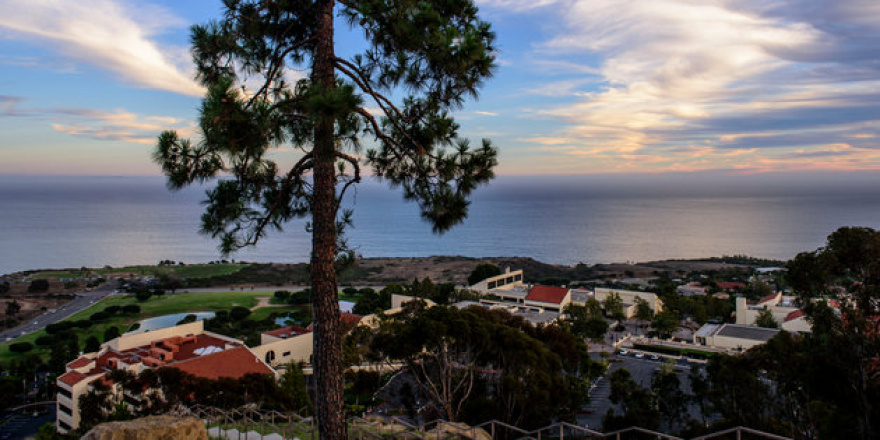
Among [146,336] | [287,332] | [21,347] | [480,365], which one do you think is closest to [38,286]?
[21,347]

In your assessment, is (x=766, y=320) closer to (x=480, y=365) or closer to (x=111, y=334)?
(x=480, y=365)

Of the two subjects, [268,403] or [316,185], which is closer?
[316,185]

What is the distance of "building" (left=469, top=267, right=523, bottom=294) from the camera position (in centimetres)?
3265

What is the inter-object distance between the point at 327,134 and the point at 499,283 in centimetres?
3123

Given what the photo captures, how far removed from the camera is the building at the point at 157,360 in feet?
47.8

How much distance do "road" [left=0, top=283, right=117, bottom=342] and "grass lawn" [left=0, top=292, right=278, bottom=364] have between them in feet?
2.92

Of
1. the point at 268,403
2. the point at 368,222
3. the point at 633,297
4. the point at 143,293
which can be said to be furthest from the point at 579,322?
the point at 368,222

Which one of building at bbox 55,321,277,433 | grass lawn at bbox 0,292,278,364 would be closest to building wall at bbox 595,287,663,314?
grass lawn at bbox 0,292,278,364

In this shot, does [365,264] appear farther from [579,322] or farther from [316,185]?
[316,185]

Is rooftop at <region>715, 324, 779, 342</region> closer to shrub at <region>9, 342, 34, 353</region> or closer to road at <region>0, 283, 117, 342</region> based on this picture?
shrub at <region>9, 342, 34, 353</region>

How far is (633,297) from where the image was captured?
29.7 metres

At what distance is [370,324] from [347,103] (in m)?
18.8

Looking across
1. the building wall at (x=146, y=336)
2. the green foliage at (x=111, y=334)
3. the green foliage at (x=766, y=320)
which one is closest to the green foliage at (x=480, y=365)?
the building wall at (x=146, y=336)

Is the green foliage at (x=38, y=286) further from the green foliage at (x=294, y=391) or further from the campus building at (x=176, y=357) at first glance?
the green foliage at (x=294, y=391)
